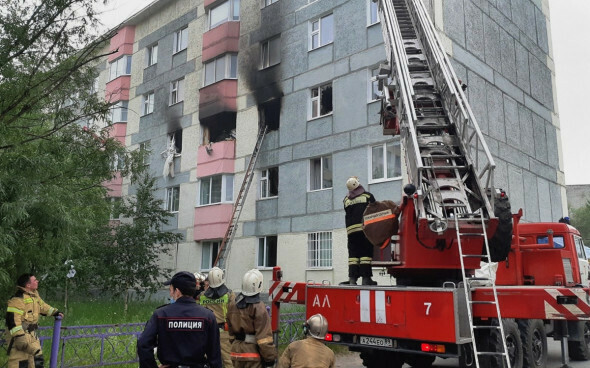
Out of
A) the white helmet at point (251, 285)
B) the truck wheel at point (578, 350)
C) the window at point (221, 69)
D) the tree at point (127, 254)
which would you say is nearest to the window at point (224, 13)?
the window at point (221, 69)

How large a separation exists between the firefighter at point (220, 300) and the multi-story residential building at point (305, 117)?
8673mm

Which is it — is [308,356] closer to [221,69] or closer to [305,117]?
[305,117]

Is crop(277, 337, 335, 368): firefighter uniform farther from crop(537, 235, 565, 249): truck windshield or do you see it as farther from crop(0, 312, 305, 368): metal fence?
crop(537, 235, 565, 249): truck windshield

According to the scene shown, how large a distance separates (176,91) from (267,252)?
9631 millimetres

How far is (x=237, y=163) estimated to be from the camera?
19.8 meters

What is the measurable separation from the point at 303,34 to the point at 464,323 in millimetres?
14712

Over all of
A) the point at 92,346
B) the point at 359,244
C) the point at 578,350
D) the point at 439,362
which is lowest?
the point at 439,362

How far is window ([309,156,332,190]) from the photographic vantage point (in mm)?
17062

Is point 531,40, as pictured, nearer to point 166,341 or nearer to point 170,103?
point 170,103

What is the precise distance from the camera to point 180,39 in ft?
79.2

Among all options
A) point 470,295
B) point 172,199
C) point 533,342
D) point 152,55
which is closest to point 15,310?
point 470,295

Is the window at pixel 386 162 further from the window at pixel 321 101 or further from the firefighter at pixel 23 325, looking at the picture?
the firefighter at pixel 23 325

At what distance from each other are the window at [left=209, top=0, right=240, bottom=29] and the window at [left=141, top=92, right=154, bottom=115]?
17.3ft

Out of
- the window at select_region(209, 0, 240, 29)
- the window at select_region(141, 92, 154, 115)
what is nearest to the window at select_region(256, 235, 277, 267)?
the window at select_region(209, 0, 240, 29)
